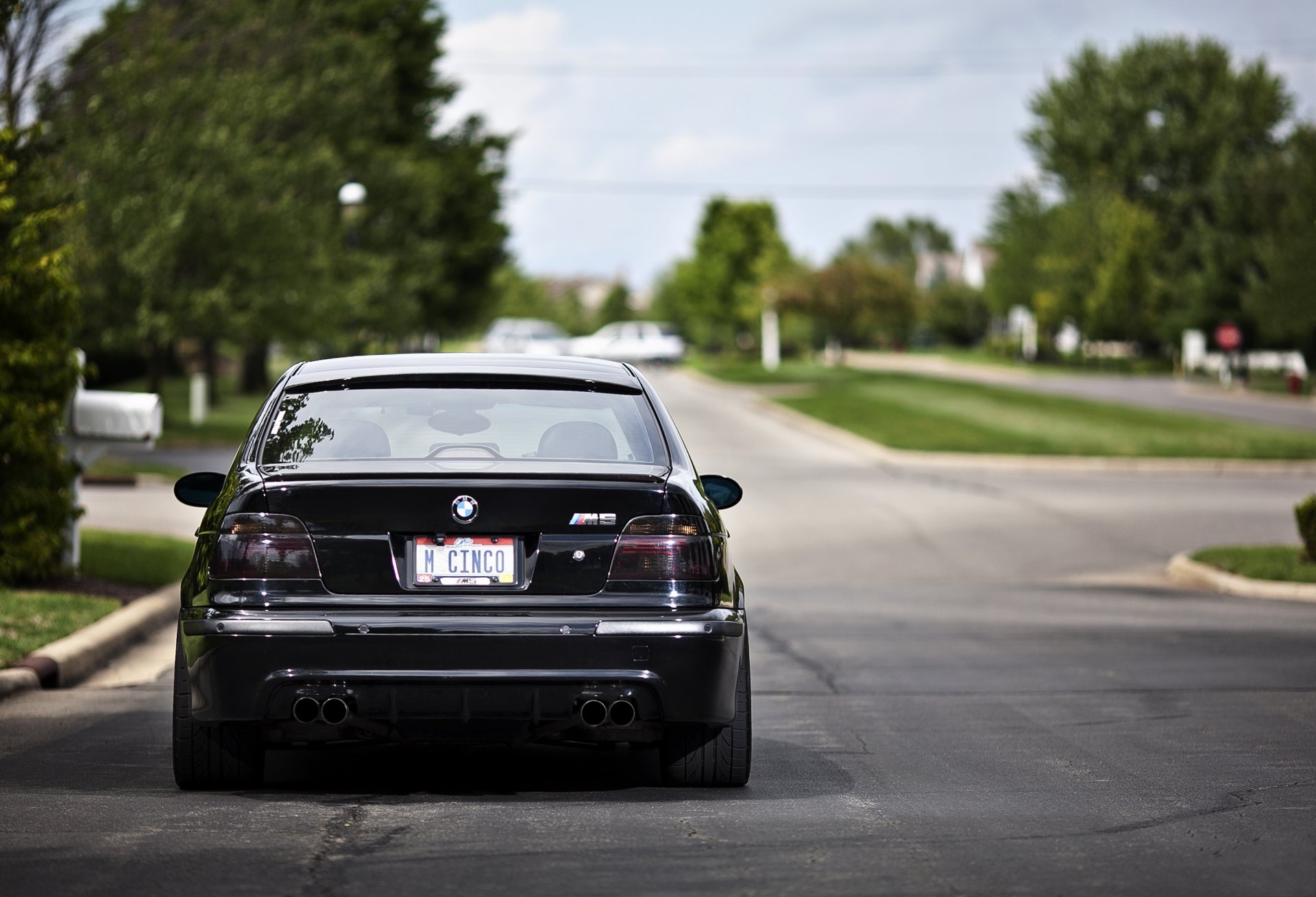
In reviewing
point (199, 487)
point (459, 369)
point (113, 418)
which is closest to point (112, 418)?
point (113, 418)

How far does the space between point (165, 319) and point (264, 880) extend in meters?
24.8

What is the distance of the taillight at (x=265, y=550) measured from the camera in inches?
238

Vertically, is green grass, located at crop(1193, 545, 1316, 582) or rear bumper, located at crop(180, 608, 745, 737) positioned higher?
rear bumper, located at crop(180, 608, 745, 737)

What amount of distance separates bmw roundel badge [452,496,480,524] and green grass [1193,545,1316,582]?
36.0 feet

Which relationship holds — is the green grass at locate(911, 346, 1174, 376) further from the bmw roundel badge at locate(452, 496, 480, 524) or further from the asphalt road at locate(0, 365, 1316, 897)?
the bmw roundel badge at locate(452, 496, 480, 524)

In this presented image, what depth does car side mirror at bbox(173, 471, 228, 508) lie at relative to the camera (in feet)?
24.4

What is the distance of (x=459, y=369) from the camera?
693cm

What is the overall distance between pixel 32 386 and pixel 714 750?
7348 millimetres

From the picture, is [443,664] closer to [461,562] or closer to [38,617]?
[461,562]

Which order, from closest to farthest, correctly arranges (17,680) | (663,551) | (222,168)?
(663,551) < (17,680) < (222,168)

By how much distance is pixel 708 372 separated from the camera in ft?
222

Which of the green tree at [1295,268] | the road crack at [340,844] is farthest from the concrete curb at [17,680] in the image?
the green tree at [1295,268]

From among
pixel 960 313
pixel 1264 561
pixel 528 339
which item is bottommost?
pixel 1264 561

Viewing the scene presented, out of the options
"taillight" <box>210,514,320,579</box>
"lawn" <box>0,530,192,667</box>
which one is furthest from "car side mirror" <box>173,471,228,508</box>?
"lawn" <box>0,530,192,667</box>
